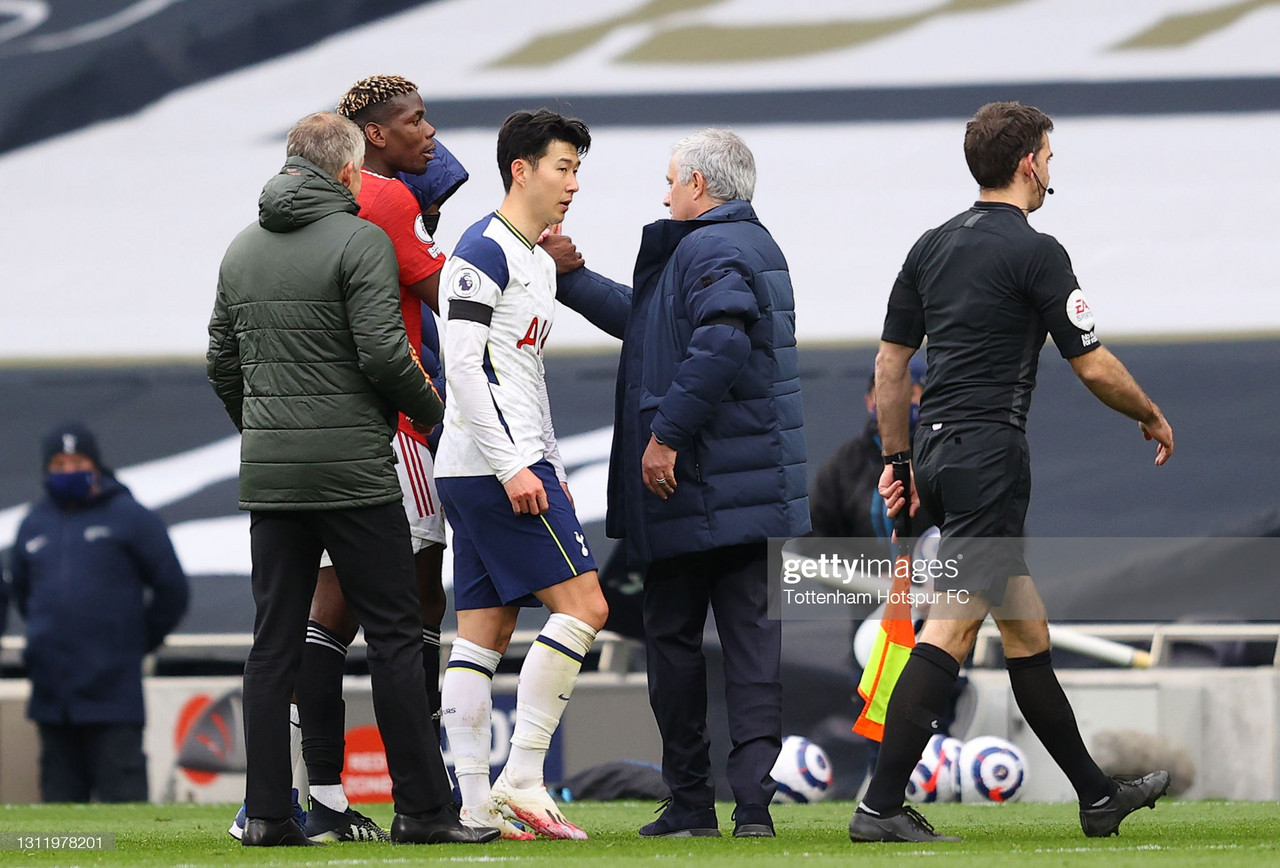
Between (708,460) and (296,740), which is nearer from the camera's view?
(708,460)

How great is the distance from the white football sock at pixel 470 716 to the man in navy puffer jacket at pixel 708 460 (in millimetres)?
404

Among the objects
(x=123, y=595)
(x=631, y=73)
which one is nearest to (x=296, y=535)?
(x=123, y=595)

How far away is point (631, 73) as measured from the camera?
847cm

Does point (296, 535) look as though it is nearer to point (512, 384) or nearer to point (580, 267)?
point (512, 384)

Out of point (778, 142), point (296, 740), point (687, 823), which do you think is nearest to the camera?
point (687, 823)

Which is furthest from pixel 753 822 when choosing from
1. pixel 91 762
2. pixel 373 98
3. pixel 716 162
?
pixel 91 762

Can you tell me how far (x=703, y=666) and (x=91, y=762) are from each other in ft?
11.4

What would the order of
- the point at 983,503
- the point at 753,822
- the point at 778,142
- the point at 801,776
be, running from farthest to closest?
the point at 778,142 < the point at 801,776 < the point at 753,822 < the point at 983,503

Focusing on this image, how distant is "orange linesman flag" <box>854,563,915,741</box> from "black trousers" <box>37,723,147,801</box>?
353cm

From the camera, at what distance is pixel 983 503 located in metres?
3.98

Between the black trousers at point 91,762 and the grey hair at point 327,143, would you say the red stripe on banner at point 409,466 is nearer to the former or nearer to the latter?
the grey hair at point 327,143

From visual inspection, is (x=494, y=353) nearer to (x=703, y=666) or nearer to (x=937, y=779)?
(x=703, y=666)

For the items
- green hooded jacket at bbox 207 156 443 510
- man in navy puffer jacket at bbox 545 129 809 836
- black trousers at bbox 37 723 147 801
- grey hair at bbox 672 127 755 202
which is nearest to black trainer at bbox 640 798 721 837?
man in navy puffer jacket at bbox 545 129 809 836

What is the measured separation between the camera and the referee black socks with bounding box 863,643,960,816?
3.87m
